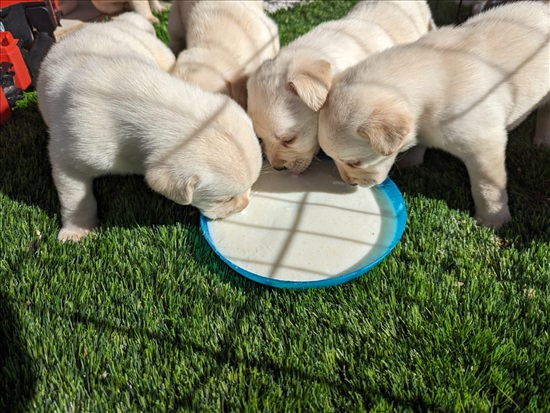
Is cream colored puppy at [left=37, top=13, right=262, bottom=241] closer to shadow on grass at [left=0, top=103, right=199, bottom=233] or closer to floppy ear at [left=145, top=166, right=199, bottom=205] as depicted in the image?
floppy ear at [left=145, top=166, right=199, bottom=205]

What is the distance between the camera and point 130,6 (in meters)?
6.72

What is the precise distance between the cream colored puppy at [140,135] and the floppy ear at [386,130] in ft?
2.27

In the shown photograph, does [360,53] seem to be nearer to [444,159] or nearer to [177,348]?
[444,159]

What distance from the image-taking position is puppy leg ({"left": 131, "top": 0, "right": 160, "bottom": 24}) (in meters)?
6.43

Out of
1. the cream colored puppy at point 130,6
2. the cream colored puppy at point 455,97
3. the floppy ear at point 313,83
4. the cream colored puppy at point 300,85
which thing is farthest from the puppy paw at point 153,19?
the cream colored puppy at point 455,97

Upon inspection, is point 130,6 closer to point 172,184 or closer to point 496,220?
point 172,184

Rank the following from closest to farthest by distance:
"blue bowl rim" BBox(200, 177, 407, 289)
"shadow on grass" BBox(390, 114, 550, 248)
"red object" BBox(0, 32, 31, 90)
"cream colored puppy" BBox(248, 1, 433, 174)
Result: "blue bowl rim" BBox(200, 177, 407, 289), "cream colored puppy" BBox(248, 1, 433, 174), "shadow on grass" BBox(390, 114, 550, 248), "red object" BBox(0, 32, 31, 90)

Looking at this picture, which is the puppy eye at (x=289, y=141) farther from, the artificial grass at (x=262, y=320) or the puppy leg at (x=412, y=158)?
the puppy leg at (x=412, y=158)

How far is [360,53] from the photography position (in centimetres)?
396

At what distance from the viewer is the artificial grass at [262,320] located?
Answer: 2457mm


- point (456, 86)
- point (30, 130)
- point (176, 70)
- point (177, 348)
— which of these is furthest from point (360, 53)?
point (30, 130)

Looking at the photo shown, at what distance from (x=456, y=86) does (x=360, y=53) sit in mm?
1029

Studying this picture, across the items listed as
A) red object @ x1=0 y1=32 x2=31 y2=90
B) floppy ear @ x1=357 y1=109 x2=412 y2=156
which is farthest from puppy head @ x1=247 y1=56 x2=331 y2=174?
red object @ x1=0 y1=32 x2=31 y2=90

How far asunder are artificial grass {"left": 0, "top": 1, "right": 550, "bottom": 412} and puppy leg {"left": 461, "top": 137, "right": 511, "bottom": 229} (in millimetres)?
95
